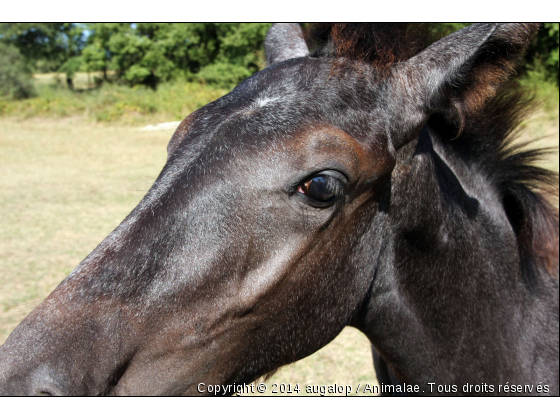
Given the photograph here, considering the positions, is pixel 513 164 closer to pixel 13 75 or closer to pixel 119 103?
pixel 119 103

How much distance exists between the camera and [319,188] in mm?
1683

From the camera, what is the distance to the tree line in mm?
24859

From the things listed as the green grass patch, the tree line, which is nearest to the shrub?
the tree line

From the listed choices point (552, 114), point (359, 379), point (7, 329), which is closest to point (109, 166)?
→ point (7, 329)

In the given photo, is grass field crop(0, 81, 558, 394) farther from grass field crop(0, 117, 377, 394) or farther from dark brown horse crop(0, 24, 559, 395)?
dark brown horse crop(0, 24, 559, 395)

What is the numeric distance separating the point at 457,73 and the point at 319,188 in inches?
31.6

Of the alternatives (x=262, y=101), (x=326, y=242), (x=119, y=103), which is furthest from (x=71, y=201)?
(x=119, y=103)

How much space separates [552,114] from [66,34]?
86.1ft

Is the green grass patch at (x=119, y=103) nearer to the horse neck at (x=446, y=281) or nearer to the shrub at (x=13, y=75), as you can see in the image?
the shrub at (x=13, y=75)

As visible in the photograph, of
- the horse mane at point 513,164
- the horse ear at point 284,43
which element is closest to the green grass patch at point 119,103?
the horse ear at point 284,43

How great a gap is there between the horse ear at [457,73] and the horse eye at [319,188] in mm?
425

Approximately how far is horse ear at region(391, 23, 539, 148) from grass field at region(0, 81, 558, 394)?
1198mm

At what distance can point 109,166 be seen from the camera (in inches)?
634

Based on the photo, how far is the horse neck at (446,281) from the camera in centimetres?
205
